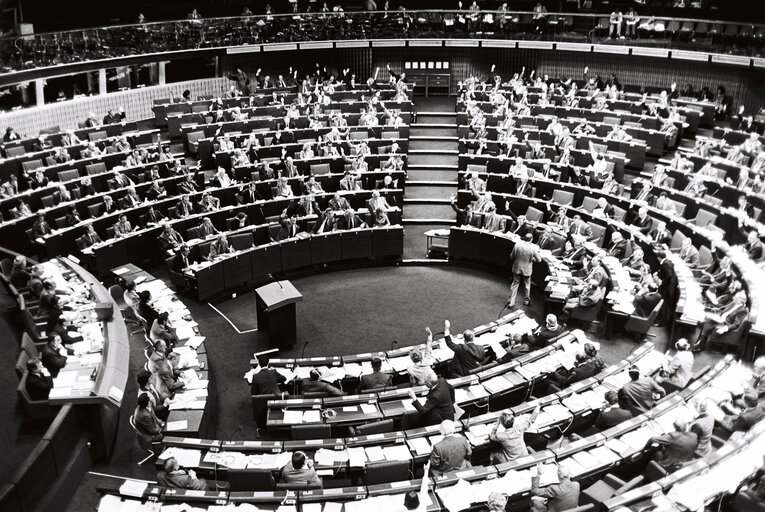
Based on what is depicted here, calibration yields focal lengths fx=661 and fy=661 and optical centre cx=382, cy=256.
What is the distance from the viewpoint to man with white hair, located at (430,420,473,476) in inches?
347

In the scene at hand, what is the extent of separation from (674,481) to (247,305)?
440 inches

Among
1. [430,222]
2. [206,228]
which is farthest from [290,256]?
[430,222]

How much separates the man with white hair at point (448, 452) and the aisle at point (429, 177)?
1067 cm

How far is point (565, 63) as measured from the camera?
104 ft

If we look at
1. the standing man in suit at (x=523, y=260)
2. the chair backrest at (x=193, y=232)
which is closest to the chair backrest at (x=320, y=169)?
the chair backrest at (x=193, y=232)

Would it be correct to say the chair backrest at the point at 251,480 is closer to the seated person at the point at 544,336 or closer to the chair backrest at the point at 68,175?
the seated person at the point at 544,336

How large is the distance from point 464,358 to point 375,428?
2.45m

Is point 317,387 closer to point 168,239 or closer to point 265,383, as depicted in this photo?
point 265,383

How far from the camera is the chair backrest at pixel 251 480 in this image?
28.4 ft

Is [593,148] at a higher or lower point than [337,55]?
lower

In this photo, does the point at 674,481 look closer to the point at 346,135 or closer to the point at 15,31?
the point at 346,135

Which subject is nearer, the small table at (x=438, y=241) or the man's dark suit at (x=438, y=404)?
the man's dark suit at (x=438, y=404)

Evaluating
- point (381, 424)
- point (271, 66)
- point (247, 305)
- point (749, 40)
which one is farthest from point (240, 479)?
point (271, 66)

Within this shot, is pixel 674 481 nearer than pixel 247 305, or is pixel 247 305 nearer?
pixel 674 481
